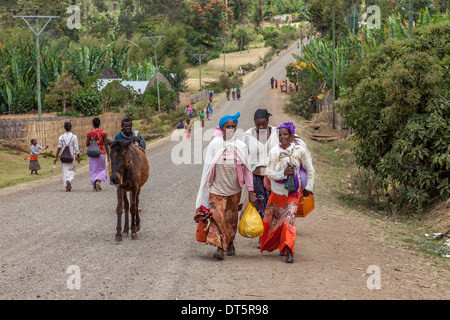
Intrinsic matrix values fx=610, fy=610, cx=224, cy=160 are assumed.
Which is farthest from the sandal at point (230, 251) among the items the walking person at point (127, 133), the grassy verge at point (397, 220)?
the grassy verge at point (397, 220)

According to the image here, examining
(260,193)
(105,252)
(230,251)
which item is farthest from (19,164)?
(230,251)

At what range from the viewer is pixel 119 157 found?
29.2 feet

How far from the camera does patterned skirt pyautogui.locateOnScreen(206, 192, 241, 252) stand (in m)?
7.96

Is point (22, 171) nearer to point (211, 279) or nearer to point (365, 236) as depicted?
point (365, 236)

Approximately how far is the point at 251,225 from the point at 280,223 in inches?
17.4

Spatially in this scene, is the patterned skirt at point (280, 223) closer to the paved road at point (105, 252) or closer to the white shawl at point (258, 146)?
the paved road at point (105, 252)

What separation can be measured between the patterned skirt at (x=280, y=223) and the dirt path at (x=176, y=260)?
227 mm

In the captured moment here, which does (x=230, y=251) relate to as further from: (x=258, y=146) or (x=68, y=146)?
(x=68, y=146)

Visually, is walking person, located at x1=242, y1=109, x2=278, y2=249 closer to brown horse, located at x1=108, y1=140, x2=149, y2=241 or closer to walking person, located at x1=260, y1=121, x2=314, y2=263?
walking person, located at x1=260, y1=121, x2=314, y2=263

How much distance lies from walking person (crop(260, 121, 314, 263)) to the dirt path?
1.05 ft

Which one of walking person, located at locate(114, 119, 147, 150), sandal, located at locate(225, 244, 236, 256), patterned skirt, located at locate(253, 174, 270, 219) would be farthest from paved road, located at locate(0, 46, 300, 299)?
walking person, located at locate(114, 119, 147, 150)
